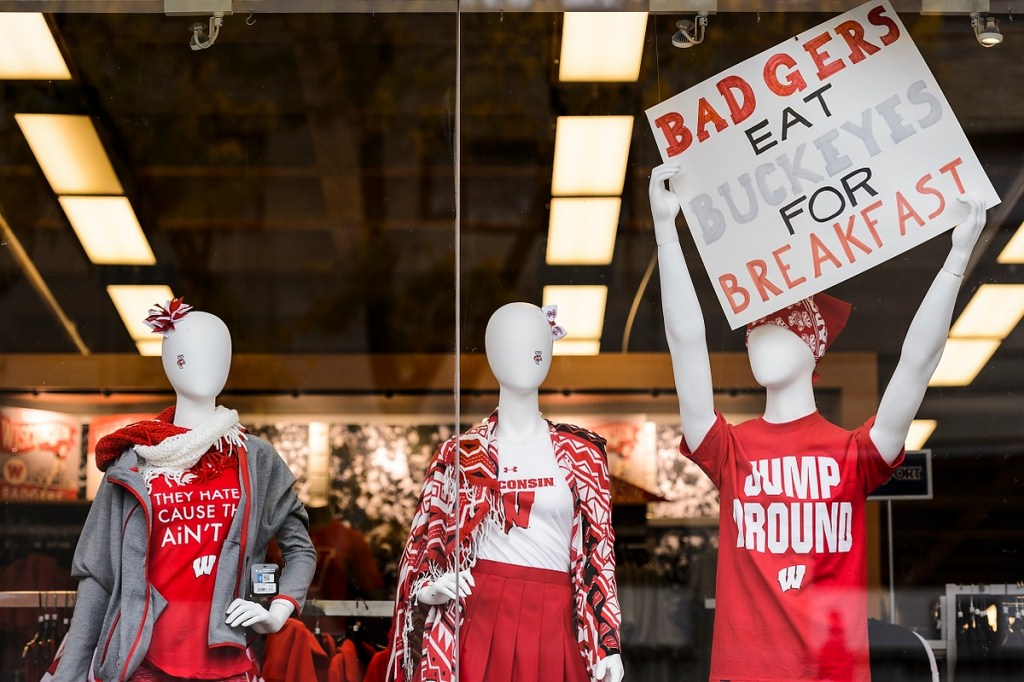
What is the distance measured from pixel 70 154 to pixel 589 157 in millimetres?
2087

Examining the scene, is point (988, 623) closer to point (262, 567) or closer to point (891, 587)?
point (891, 587)

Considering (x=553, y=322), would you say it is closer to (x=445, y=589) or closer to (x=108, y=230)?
(x=445, y=589)

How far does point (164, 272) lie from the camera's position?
5.61 m

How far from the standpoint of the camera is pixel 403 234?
228 inches

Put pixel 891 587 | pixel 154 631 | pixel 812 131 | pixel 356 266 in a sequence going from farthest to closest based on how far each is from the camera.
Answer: pixel 356 266 < pixel 891 587 < pixel 812 131 < pixel 154 631

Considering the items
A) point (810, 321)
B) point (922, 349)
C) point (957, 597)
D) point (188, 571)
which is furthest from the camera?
point (957, 597)

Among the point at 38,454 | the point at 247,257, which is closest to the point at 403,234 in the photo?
the point at 247,257

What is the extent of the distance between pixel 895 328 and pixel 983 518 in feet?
3.00

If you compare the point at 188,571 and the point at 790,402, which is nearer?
the point at 188,571

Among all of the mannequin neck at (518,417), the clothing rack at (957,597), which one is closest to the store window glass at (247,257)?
the mannequin neck at (518,417)

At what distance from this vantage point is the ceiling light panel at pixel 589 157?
496 centimetres

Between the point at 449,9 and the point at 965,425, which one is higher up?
the point at 449,9

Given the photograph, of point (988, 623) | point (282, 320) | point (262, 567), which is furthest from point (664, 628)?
point (282, 320)

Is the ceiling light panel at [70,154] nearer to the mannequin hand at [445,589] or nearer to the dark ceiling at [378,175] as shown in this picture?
the dark ceiling at [378,175]
